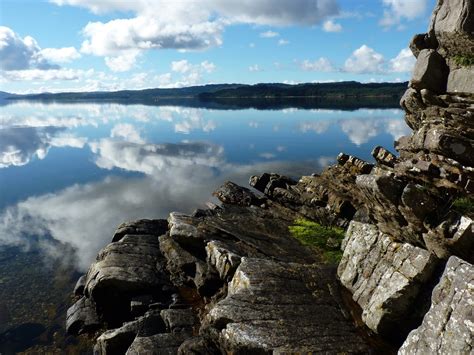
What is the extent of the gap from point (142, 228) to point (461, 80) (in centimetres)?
2849

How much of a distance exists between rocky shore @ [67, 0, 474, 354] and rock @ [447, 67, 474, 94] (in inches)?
3.2

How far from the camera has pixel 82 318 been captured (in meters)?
27.0

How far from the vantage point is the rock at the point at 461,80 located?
2205 cm

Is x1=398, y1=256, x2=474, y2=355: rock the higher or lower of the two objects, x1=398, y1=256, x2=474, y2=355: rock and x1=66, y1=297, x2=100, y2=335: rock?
the higher

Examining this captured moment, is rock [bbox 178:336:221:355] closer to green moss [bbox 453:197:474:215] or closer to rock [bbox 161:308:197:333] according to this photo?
rock [bbox 161:308:197:333]

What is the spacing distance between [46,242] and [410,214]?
38.2m

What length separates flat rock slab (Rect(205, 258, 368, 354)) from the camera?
17.8m

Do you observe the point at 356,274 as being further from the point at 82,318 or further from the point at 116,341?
the point at 82,318

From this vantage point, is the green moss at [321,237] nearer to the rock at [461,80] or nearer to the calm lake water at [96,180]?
the rock at [461,80]

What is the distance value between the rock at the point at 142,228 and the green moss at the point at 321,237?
1286cm

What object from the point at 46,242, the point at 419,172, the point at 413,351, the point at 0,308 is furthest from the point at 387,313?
the point at 46,242

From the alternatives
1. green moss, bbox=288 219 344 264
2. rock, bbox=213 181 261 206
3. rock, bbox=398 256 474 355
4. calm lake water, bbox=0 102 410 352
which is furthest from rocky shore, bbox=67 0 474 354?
rock, bbox=213 181 261 206

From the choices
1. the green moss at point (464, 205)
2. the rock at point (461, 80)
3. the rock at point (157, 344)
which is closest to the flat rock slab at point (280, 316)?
the rock at point (157, 344)

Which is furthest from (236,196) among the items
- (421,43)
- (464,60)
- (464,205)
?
(464,205)
